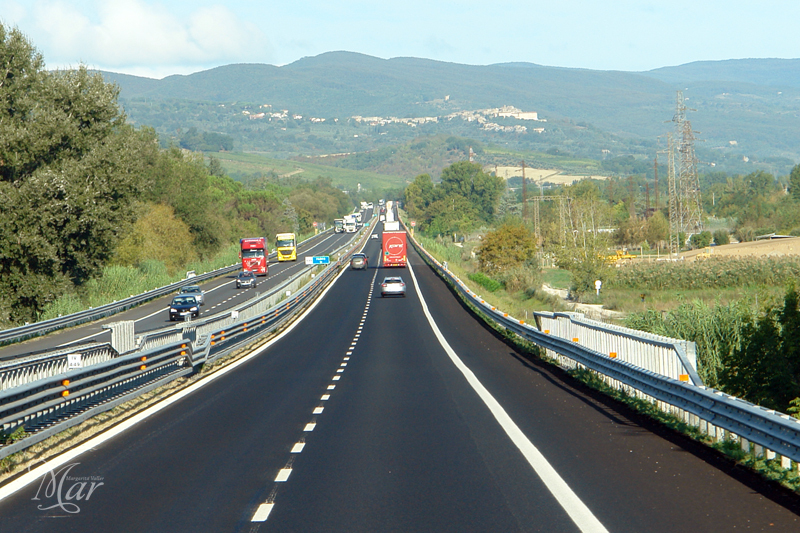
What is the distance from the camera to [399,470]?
29.3 feet

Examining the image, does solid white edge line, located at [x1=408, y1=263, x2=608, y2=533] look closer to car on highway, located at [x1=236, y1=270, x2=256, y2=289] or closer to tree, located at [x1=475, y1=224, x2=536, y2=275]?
car on highway, located at [x1=236, y1=270, x2=256, y2=289]

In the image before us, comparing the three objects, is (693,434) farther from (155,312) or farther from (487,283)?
(487,283)

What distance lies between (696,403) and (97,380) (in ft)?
28.6

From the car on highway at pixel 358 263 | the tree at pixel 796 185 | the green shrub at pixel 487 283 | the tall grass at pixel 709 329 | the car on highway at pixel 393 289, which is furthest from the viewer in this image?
the tree at pixel 796 185

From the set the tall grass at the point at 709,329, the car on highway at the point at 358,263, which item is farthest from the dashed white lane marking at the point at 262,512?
the car on highway at the point at 358,263

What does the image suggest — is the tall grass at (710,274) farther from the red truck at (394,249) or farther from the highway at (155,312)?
the highway at (155,312)

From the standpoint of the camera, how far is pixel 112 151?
43.2 meters

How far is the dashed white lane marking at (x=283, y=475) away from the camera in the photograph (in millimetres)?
8547

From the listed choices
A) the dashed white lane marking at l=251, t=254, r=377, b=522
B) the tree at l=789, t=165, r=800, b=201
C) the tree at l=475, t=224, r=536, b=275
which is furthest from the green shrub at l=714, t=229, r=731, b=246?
the dashed white lane marking at l=251, t=254, r=377, b=522

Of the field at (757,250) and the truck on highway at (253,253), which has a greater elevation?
the truck on highway at (253,253)

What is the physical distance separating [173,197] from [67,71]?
44.9 metres

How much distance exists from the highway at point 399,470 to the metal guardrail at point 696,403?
0.40 meters

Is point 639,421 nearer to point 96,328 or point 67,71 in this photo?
point 96,328

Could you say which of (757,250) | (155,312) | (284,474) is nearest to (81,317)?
(155,312)
